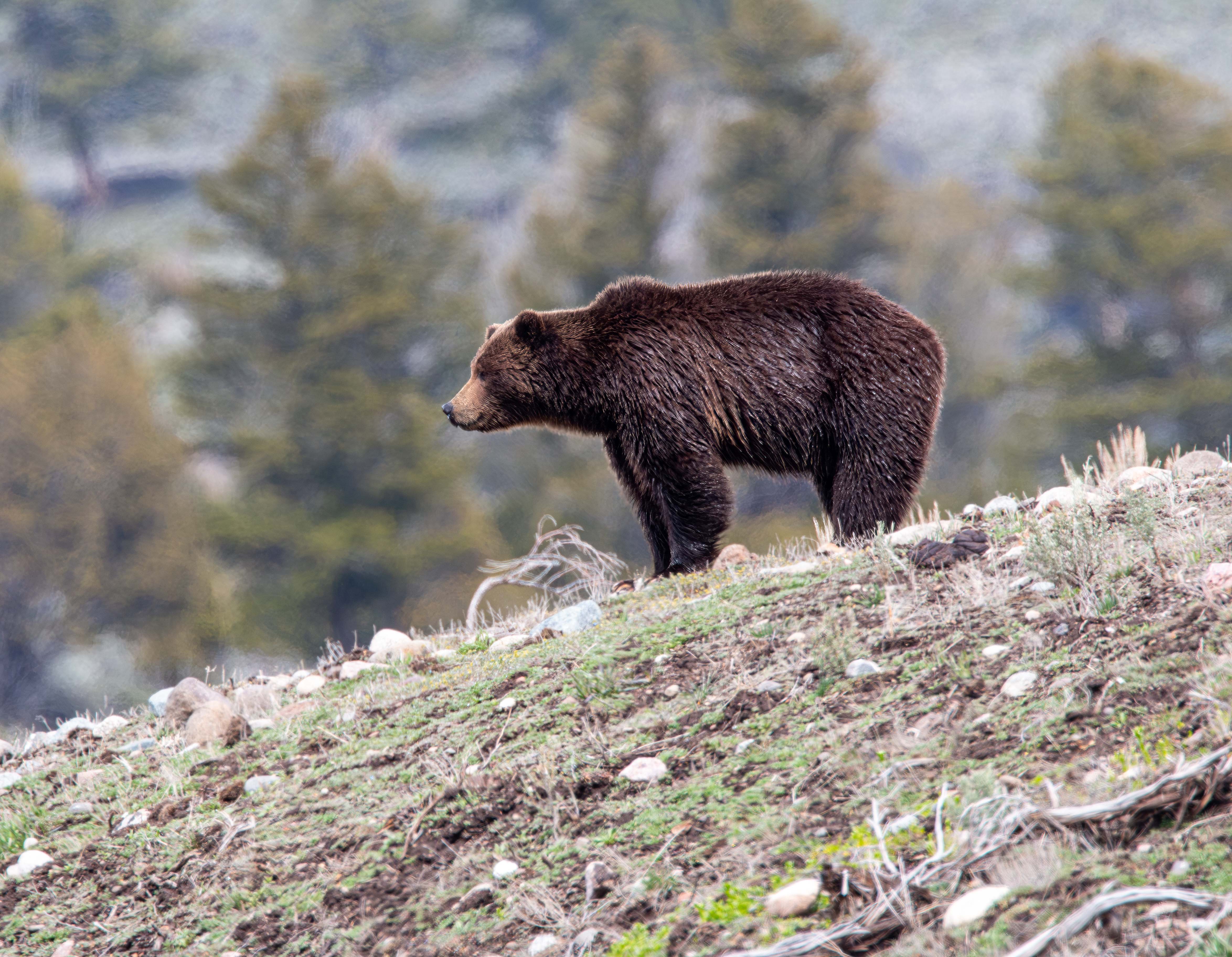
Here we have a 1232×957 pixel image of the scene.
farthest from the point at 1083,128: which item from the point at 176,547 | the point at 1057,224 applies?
the point at 176,547

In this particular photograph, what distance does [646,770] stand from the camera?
159 inches

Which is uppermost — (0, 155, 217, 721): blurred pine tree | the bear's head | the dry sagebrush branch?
(0, 155, 217, 721): blurred pine tree

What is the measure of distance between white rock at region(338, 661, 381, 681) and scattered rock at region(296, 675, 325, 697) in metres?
0.10

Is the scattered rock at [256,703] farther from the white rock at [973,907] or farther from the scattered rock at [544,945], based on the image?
the white rock at [973,907]

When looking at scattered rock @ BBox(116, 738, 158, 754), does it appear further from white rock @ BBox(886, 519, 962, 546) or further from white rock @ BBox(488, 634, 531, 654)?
white rock @ BBox(886, 519, 962, 546)

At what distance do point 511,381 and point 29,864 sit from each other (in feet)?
14.2

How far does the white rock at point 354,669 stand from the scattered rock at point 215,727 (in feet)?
2.48

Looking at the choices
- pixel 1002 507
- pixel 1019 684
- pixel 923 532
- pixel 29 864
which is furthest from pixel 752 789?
pixel 1002 507

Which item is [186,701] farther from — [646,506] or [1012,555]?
[1012,555]

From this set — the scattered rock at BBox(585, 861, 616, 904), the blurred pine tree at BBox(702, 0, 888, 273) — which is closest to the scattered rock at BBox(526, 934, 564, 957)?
the scattered rock at BBox(585, 861, 616, 904)

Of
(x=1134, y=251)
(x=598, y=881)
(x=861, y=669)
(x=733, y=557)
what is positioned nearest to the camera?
(x=598, y=881)

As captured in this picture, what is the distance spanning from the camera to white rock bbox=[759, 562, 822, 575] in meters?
5.70

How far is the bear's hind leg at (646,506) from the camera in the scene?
7.84 m

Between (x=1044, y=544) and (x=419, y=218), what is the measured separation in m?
32.0
